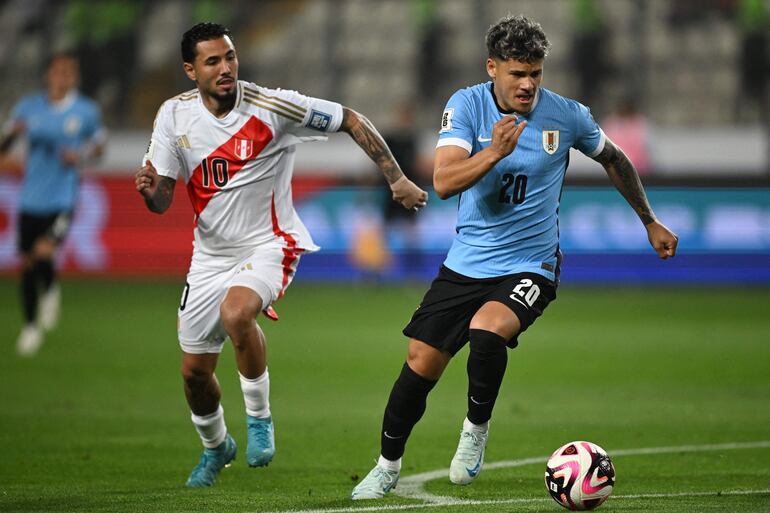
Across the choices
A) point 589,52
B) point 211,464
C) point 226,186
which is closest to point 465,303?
point 226,186

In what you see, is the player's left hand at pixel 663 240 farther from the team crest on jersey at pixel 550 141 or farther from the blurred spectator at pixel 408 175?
the blurred spectator at pixel 408 175

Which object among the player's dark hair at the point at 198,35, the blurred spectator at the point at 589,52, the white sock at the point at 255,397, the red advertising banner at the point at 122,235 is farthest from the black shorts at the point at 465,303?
the blurred spectator at the point at 589,52

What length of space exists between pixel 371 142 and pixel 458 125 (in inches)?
30.6

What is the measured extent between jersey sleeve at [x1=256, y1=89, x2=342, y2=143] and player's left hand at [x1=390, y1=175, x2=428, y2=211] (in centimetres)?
55

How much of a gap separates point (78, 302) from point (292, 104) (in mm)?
10698

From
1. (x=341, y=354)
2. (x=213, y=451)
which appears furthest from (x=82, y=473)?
(x=341, y=354)

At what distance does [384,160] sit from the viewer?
659cm

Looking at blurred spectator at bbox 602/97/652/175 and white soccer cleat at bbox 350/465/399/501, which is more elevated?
blurred spectator at bbox 602/97/652/175

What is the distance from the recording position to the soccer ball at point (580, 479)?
5.47 meters

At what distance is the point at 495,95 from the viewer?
618cm

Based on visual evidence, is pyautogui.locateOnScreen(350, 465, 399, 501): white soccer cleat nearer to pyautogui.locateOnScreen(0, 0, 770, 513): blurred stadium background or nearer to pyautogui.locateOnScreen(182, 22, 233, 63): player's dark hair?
pyautogui.locateOnScreen(0, 0, 770, 513): blurred stadium background

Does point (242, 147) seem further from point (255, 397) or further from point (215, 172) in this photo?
point (255, 397)

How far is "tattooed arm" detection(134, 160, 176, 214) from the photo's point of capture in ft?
20.8

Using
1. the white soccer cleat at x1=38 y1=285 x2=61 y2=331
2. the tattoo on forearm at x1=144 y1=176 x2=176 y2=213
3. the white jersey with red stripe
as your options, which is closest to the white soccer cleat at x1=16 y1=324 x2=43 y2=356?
the white soccer cleat at x1=38 y1=285 x2=61 y2=331
